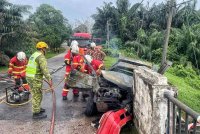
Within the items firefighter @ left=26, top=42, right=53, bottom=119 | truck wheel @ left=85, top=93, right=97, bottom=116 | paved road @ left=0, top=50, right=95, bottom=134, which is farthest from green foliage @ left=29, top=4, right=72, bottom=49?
truck wheel @ left=85, top=93, right=97, bottom=116

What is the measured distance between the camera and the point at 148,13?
106ft

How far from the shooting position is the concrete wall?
4.47 metres

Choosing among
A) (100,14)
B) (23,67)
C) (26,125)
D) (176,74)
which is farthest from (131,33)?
(26,125)

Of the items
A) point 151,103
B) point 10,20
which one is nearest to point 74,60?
point 151,103

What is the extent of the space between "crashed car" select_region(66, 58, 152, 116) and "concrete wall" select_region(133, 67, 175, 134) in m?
0.83

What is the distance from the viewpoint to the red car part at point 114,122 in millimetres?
5479

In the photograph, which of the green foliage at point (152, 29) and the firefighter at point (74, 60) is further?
the green foliage at point (152, 29)

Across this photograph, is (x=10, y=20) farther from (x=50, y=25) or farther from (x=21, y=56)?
(x=50, y=25)

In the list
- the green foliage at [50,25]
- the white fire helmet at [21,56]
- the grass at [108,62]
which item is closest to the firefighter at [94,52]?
the white fire helmet at [21,56]

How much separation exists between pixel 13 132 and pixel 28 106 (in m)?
2.22

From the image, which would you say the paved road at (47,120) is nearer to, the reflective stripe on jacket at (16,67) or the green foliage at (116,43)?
the reflective stripe on jacket at (16,67)

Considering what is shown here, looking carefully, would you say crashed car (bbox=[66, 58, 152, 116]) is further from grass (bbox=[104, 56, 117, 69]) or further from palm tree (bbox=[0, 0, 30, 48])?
palm tree (bbox=[0, 0, 30, 48])

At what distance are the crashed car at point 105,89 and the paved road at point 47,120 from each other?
502 mm

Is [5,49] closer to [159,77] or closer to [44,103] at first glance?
[44,103]
